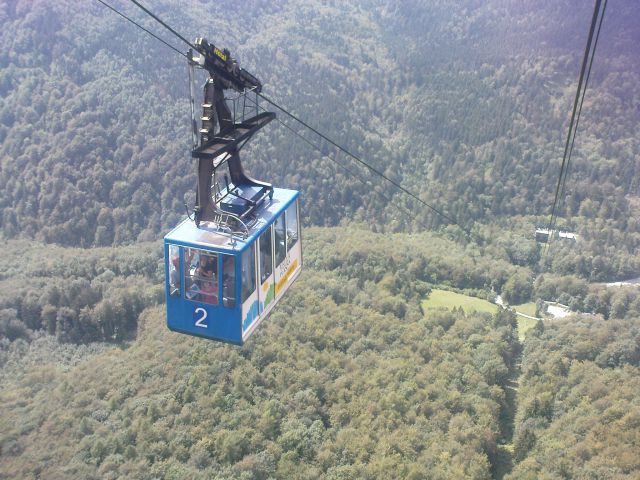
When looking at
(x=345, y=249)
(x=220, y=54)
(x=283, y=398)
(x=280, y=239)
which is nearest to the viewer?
(x=220, y=54)

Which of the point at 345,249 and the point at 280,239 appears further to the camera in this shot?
the point at 345,249

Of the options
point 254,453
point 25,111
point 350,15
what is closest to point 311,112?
point 25,111

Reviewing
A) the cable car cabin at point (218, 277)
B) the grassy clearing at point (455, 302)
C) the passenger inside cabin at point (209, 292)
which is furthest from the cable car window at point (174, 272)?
the grassy clearing at point (455, 302)

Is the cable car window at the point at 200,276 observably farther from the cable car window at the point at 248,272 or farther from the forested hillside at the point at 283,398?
the forested hillside at the point at 283,398

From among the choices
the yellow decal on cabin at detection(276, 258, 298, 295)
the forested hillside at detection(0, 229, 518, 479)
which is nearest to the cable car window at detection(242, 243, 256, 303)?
the yellow decal on cabin at detection(276, 258, 298, 295)

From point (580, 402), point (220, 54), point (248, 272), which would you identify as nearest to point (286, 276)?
point (248, 272)

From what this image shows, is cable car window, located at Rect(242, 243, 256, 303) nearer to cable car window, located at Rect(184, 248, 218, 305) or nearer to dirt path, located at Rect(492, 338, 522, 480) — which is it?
cable car window, located at Rect(184, 248, 218, 305)

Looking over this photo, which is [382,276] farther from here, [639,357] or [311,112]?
[311,112]

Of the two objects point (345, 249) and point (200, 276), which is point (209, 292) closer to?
point (200, 276)
